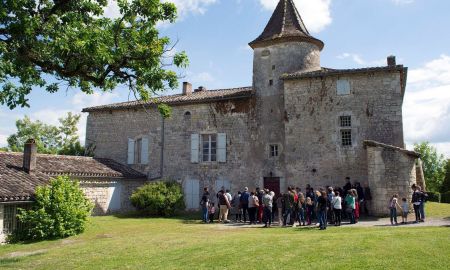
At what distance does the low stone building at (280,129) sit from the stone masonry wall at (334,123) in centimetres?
5

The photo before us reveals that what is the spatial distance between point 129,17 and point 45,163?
41.4 feet

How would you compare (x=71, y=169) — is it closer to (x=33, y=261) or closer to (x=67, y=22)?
(x=33, y=261)

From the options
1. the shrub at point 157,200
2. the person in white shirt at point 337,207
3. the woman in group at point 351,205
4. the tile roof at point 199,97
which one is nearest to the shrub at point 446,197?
the tile roof at point 199,97

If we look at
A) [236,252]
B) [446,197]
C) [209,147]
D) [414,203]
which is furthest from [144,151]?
[446,197]

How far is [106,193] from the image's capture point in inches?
845

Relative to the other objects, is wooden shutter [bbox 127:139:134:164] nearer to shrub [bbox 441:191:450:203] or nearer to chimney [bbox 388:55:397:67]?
chimney [bbox 388:55:397:67]

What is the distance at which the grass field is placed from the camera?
7832 millimetres

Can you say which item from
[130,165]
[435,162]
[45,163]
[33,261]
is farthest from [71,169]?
[435,162]

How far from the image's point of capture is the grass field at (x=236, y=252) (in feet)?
25.7

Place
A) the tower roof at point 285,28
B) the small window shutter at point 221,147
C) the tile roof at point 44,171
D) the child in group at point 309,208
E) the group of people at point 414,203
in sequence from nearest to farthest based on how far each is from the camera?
the tile roof at point 44,171 < the group of people at point 414,203 < the child in group at point 309,208 < the tower roof at point 285,28 < the small window shutter at point 221,147

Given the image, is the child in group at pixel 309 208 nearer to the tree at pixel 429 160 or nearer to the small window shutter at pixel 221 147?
the small window shutter at pixel 221 147

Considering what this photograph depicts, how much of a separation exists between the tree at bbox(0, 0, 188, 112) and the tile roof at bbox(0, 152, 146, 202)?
5.07 meters

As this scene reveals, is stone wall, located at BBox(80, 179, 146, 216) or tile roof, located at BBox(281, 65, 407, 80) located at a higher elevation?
tile roof, located at BBox(281, 65, 407, 80)

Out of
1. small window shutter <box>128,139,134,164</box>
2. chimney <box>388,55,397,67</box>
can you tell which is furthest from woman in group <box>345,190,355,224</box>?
small window shutter <box>128,139,134,164</box>
